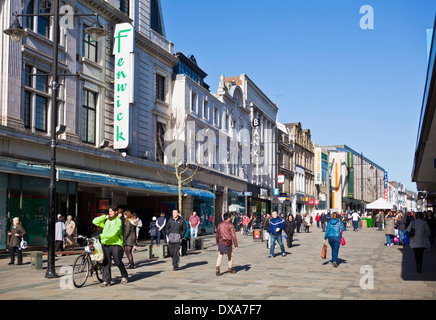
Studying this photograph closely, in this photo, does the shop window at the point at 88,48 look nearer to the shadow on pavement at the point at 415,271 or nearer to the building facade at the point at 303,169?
the shadow on pavement at the point at 415,271

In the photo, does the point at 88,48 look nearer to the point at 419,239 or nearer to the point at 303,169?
the point at 419,239

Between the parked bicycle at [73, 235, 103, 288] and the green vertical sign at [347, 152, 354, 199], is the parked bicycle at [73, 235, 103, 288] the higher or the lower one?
the lower one

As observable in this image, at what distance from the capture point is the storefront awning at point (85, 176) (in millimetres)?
19188

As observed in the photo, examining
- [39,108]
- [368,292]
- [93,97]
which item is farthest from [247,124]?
[368,292]

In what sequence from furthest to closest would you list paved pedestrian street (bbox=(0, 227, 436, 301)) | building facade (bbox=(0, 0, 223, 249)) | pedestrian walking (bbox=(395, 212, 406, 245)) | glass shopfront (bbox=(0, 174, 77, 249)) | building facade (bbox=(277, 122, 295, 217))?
building facade (bbox=(277, 122, 295, 217)), pedestrian walking (bbox=(395, 212, 406, 245)), building facade (bbox=(0, 0, 223, 249)), glass shopfront (bbox=(0, 174, 77, 249)), paved pedestrian street (bbox=(0, 227, 436, 301))

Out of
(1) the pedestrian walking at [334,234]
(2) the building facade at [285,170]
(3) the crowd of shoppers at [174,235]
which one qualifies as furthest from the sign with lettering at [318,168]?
(1) the pedestrian walking at [334,234]

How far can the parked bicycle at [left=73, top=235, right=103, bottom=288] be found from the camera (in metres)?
11.3

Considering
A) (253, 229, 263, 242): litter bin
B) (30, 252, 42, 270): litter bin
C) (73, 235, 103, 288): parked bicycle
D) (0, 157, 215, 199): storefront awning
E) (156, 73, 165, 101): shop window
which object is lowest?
(253, 229, 263, 242): litter bin

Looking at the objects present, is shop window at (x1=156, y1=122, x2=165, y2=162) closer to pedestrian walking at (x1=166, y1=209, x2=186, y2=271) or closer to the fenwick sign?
the fenwick sign

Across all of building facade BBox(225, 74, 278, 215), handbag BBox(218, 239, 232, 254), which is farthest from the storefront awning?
building facade BBox(225, 74, 278, 215)

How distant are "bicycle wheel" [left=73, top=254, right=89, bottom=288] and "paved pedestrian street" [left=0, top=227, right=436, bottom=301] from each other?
201mm

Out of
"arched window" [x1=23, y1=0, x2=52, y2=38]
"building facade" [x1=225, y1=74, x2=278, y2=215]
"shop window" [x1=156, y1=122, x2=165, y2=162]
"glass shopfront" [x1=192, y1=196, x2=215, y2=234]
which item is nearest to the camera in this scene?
"arched window" [x1=23, y1=0, x2=52, y2=38]
